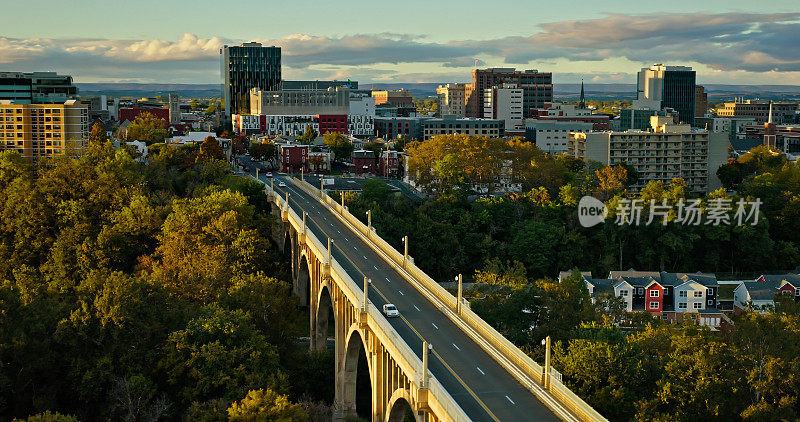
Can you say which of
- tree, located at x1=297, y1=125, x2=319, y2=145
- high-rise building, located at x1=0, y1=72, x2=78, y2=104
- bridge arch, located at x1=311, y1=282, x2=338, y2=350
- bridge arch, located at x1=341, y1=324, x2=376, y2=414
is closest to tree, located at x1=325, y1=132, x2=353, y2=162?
tree, located at x1=297, y1=125, x2=319, y2=145

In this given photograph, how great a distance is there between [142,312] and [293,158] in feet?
247

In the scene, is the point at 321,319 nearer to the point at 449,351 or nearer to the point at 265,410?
the point at 265,410

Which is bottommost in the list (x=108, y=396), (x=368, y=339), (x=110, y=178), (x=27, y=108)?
(x=108, y=396)

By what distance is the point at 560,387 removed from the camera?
3080 centimetres

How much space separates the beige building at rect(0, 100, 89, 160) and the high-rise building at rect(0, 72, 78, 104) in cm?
1702

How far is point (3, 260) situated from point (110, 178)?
40.1ft

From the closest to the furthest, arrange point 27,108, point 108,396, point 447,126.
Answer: point 108,396
point 27,108
point 447,126

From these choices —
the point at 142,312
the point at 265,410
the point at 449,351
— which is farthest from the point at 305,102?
the point at 449,351

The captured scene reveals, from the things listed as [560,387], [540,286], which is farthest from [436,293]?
[560,387]

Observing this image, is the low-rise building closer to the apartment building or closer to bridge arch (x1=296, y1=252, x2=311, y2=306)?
the apartment building

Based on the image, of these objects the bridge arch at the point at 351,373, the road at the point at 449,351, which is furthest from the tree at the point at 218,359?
the road at the point at 449,351

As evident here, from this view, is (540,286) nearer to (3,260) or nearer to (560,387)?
(560,387)

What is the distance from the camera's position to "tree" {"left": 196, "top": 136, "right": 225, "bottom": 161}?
351 ft

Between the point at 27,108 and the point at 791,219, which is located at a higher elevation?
the point at 27,108
